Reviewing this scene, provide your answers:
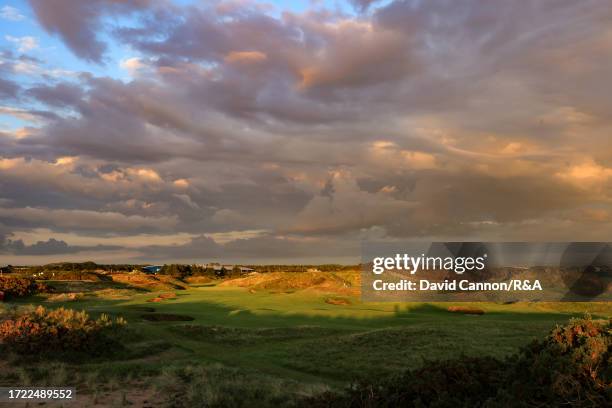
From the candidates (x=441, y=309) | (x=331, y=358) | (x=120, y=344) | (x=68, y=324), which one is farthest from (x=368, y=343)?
(x=441, y=309)

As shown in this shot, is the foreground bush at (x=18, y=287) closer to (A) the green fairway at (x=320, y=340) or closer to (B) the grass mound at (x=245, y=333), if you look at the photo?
(A) the green fairway at (x=320, y=340)

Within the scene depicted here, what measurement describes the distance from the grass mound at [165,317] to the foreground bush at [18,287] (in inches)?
948

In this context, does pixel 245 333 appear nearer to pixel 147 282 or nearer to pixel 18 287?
pixel 18 287

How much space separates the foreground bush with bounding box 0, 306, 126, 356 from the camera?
2114 cm

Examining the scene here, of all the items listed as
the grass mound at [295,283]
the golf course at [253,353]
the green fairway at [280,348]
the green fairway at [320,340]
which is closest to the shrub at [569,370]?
the golf course at [253,353]

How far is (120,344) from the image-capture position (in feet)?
77.5

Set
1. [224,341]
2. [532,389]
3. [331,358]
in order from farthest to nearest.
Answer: [224,341] < [331,358] < [532,389]

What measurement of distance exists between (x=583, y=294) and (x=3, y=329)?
5975cm

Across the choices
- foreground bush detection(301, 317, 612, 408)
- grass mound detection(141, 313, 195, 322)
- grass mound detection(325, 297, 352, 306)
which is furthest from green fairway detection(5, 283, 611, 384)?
grass mound detection(325, 297, 352, 306)

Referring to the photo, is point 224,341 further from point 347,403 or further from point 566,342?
point 566,342

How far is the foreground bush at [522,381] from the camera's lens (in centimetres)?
741

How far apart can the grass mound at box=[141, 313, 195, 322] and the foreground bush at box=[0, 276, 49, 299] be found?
24.1 metres

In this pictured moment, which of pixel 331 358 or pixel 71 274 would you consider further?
pixel 71 274

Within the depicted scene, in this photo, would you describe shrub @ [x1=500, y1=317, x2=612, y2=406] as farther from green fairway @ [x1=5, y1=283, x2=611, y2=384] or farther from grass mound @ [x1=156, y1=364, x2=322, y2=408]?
green fairway @ [x1=5, y1=283, x2=611, y2=384]
